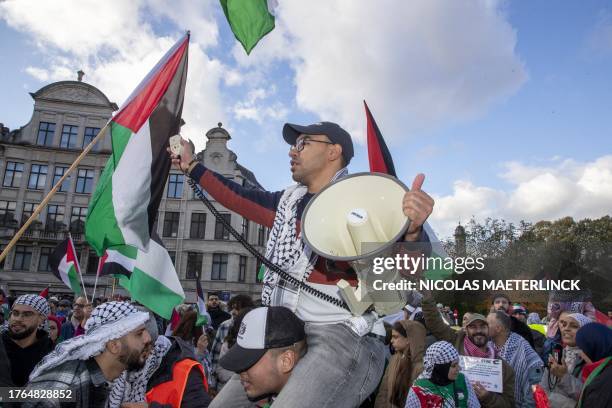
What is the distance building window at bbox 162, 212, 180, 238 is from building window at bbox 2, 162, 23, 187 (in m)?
12.2

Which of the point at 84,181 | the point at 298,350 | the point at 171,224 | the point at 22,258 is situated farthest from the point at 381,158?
the point at 22,258

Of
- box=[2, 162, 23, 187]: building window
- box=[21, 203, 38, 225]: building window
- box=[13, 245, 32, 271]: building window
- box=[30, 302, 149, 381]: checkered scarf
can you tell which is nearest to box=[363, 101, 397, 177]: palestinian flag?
box=[30, 302, 149, 381]: checkered scarf

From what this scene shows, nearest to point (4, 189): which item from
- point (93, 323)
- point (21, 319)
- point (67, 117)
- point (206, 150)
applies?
point (67, 117)

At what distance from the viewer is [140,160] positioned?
427 cm

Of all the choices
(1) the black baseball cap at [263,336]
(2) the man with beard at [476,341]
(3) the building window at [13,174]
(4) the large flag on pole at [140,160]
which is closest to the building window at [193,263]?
(3) the building window at [13,174]

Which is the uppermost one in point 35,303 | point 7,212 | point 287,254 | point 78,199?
point 78,199

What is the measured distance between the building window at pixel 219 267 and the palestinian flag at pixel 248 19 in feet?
112

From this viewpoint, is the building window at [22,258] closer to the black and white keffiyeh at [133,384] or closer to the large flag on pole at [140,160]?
the large flag on pole at [140,160]

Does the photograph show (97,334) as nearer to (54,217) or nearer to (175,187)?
(175,187)

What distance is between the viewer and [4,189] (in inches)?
1443

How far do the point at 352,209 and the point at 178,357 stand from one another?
2.86 meters

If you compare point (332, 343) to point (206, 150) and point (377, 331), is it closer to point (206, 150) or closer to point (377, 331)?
point (377, 331)

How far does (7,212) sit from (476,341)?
4044 centimetres

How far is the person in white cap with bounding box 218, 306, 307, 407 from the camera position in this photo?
7.26 feet
